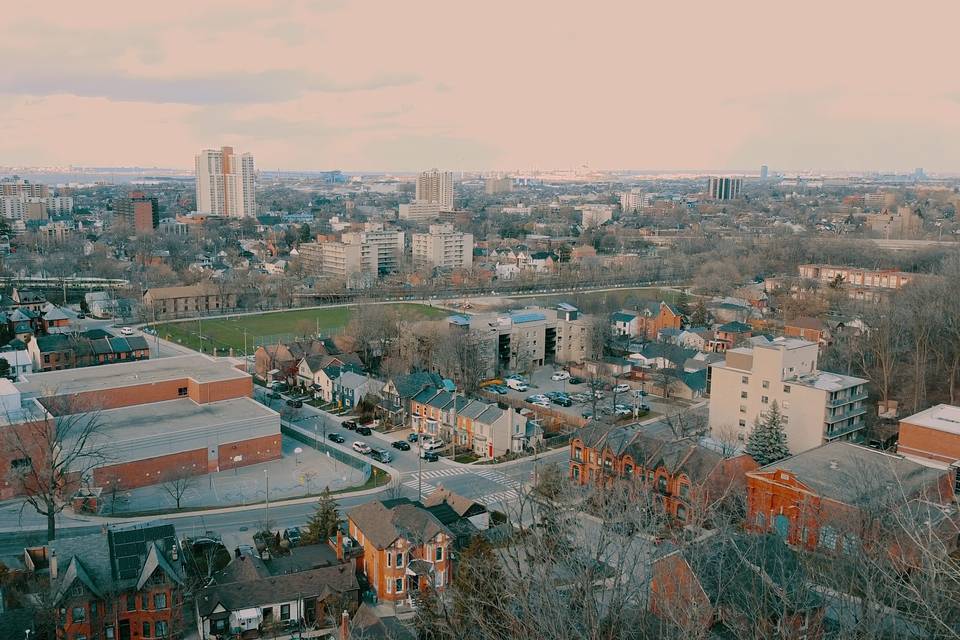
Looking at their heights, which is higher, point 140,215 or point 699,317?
point 140,215

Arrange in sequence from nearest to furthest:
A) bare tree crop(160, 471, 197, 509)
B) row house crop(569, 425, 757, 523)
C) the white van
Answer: row house crop(569, 425, 757, 523)
bare tree crop(160, 471, 197, 509)
the white van

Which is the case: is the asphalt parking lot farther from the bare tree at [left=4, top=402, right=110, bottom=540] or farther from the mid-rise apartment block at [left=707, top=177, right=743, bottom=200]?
the mid-rise apartment block at [left=707, top=177, right=743, bottom=200]

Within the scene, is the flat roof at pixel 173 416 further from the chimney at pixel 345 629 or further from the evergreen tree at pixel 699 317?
the evergreen tree at pixel 699 317

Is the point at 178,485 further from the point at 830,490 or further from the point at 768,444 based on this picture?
the point at 830,490

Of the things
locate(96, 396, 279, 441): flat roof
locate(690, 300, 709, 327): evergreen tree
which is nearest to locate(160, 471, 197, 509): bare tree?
locate(96, 396, 279, 441): flat roof

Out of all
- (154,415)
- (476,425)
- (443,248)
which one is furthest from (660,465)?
(443,248)

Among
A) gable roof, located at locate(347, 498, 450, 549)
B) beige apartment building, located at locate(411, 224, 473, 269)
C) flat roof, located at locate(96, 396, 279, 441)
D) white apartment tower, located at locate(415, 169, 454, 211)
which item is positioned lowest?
flat roof, located at locate(96, 396, 279, 441)
